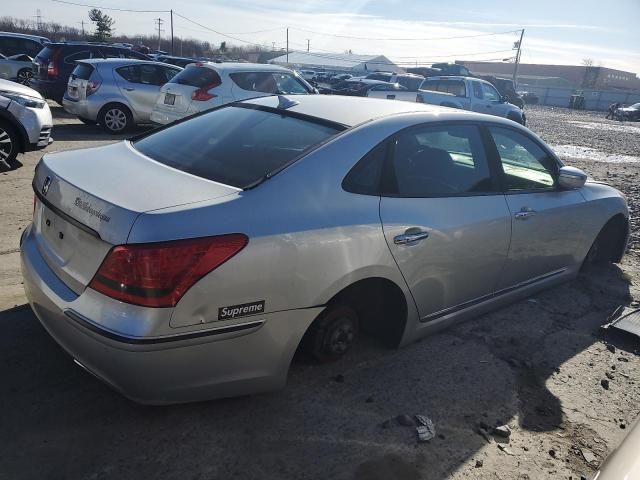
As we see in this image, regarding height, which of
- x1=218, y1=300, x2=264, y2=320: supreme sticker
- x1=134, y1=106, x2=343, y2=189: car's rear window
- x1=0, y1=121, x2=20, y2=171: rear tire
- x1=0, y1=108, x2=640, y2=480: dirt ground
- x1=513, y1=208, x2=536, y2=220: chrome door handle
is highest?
x1=134, y1=106, x2=343, y2=189: car's rear window

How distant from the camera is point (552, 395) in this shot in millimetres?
3178

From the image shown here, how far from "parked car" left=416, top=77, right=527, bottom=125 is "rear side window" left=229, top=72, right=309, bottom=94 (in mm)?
5393

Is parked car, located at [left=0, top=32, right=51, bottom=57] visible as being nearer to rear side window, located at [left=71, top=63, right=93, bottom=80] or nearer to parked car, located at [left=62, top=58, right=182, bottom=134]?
rear side window, located at [left=71, top=63, right=93, bottom=80]

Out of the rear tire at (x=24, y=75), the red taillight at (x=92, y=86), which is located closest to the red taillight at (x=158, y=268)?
the red taillight at (x=92, y=86)

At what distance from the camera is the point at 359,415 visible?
111 inches

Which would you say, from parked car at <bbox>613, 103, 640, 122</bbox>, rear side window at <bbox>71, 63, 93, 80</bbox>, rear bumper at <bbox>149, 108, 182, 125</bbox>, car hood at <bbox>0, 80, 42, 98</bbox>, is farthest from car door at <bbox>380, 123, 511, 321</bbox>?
parked car at <bbox>613, 103, 640, 122</bbox>

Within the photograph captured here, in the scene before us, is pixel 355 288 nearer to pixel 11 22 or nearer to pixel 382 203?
pixel 382 203

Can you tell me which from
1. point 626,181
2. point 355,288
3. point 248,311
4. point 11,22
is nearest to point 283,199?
point 248,311

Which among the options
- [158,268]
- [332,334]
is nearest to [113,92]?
[332,334]

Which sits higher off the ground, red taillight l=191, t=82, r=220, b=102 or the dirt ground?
red taillight l=191, t=82, r=220, b=102

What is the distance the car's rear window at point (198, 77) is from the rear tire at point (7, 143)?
3596 millimetres

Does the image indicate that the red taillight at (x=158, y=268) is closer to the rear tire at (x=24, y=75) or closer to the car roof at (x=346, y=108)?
the car roof at (x=346, y=108)

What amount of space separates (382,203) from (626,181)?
31.9ft

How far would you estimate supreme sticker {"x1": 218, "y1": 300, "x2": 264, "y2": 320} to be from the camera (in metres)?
2.28
